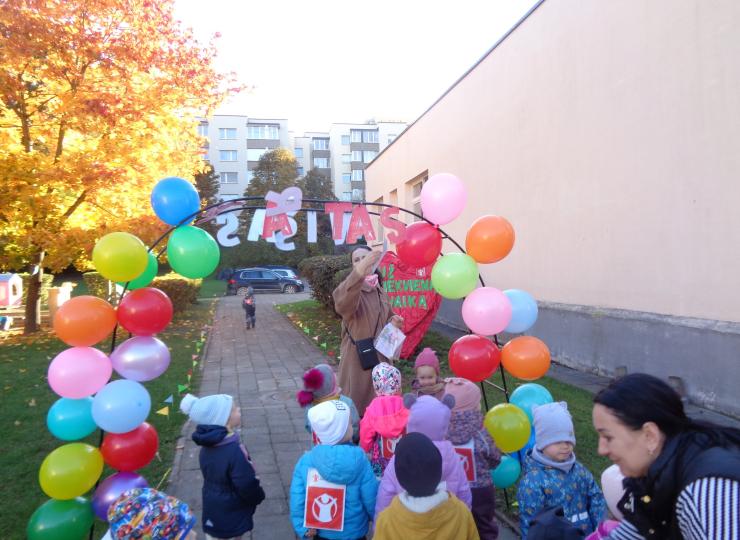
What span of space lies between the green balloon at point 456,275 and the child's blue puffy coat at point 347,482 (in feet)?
4.80

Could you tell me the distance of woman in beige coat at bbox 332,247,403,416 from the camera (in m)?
3.81

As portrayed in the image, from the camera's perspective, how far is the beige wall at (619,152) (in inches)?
221

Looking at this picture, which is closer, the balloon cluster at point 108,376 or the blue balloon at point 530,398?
the balloon cluster at point 108,376

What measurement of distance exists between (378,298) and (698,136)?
4.47 meters

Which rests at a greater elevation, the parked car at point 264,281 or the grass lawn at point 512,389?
the parked car at point 264,281

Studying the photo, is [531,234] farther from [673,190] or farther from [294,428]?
[294,428]

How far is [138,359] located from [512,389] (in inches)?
195

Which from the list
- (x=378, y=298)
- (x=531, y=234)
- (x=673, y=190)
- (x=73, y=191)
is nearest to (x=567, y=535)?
(x=378, y=298)

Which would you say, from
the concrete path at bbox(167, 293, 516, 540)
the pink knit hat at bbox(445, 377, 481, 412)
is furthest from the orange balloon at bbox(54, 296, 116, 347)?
the pink knit hat at bbox(445, 377, 481, 412)

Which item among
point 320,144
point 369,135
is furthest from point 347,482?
point 320,144

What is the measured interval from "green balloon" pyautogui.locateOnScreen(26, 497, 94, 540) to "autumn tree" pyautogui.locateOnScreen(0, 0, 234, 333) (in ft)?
22.9

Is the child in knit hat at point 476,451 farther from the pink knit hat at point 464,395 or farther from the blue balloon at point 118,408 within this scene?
the blue balloon at point 118,408

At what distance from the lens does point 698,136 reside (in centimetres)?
579

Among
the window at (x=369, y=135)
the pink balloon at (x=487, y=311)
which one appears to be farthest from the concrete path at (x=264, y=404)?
the window at (x=369, y=135)
